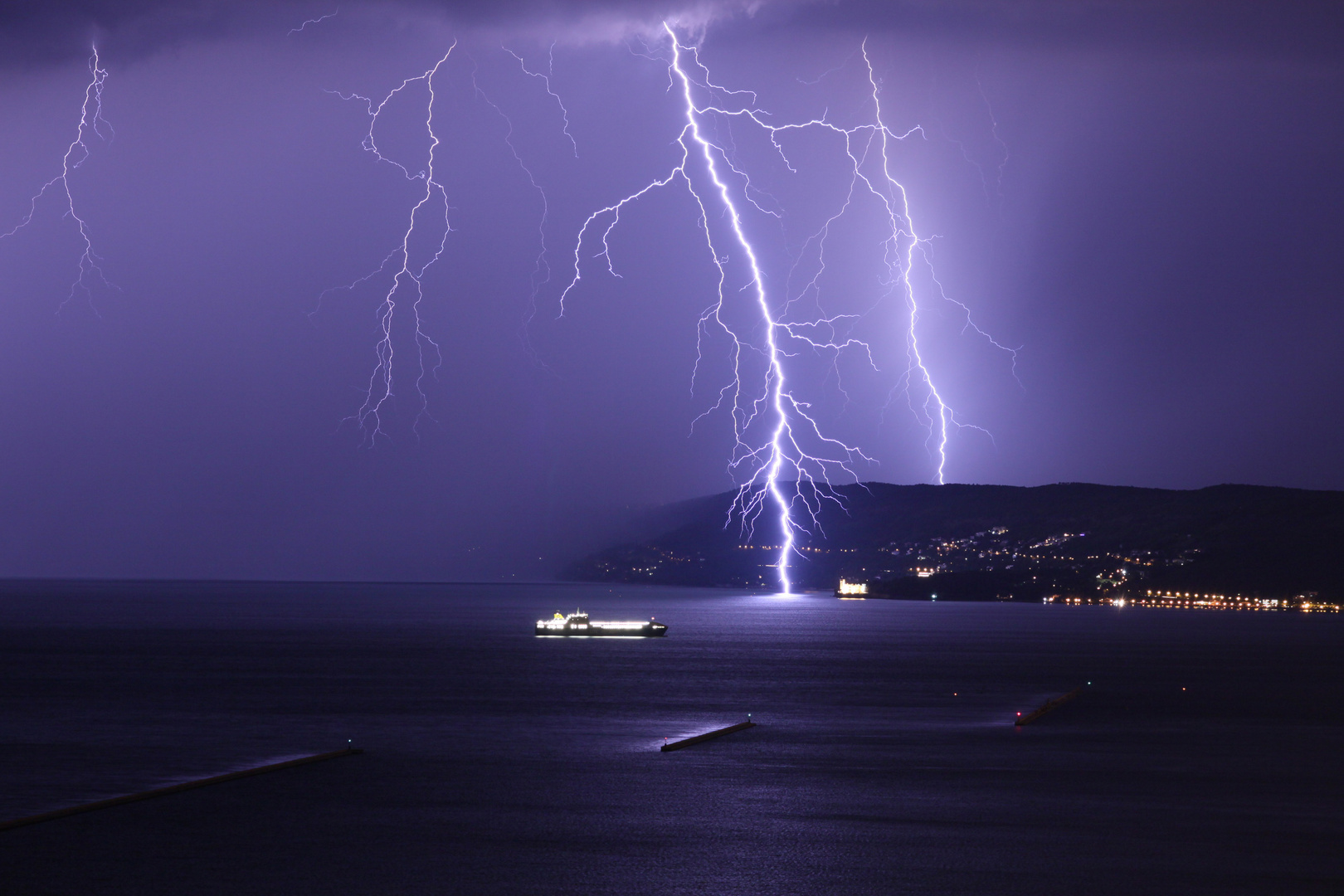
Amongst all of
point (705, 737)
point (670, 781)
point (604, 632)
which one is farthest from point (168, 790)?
point (604, 632)

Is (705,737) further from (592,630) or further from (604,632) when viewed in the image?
(592,630)

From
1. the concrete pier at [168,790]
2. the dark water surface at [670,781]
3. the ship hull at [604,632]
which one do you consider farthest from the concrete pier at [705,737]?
the ship hull at [604,632]

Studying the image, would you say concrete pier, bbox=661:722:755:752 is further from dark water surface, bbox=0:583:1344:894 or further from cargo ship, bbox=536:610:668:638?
cargo ship, bbox=536:610:668:638

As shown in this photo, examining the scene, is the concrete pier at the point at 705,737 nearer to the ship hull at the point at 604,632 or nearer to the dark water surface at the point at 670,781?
the dark water surface at the point at 670,781

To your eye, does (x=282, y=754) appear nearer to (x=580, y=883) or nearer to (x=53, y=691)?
(x=580, y=883)

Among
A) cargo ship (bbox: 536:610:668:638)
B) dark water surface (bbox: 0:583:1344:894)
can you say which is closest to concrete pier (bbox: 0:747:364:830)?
dark water surface (bbox: 0:583:1344:894)

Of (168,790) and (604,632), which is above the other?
(604,632)

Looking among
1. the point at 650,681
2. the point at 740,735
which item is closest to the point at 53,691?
the point at 650,681
